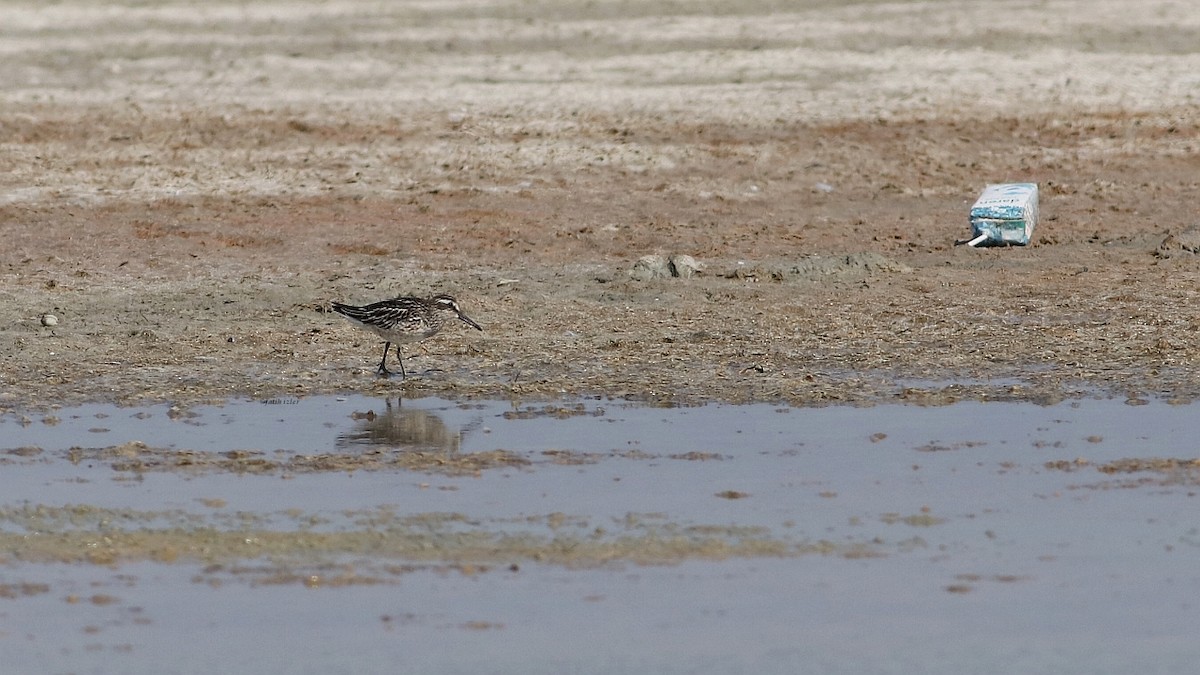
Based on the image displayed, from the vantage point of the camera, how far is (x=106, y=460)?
10164 mm

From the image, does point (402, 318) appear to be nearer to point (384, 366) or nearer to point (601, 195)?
point (384, 366)

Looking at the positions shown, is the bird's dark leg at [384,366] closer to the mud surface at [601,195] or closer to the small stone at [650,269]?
the mud surface at [601,195]

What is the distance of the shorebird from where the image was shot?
1265cm

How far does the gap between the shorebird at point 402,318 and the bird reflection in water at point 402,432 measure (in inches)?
38.7

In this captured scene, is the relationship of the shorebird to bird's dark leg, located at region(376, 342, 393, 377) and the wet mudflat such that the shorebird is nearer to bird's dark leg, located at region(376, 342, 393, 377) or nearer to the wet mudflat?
bird's dark leg, located at region(376, 342, 393, 377)

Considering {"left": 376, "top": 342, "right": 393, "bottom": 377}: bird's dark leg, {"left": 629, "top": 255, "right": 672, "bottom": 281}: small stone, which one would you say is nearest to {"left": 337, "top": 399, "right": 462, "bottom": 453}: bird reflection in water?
{"left": 376, "top": 342, "right": 393, "bottom": 377}: bird's dark leg

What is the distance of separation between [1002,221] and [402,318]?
6392mm

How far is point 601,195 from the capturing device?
20.0 m

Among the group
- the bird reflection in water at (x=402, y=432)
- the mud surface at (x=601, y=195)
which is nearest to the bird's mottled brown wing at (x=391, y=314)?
the mud surface at (x=601, y=195)

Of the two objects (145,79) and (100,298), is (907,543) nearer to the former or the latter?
(100,298)

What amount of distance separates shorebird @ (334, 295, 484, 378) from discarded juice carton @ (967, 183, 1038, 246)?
5.76 metres

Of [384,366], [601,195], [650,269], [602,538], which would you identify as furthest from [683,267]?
[602,538]

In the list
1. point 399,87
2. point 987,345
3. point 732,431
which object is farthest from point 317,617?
point 399,87

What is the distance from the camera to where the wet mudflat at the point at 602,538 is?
23.9 feet
